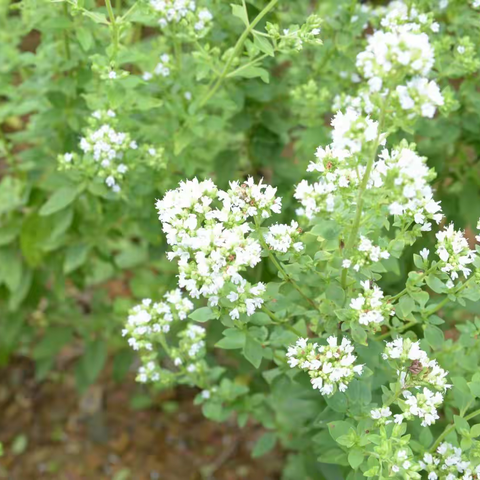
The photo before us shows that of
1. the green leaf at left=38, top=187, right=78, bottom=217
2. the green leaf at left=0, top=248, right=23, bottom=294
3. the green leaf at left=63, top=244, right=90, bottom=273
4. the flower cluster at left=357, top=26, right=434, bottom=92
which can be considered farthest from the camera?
the green leaf at left=0, top=248, right=23, bottom=294

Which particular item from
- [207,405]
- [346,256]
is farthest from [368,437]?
[207,405]

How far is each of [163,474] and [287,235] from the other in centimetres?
294

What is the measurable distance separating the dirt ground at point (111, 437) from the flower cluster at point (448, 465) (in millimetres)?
2306

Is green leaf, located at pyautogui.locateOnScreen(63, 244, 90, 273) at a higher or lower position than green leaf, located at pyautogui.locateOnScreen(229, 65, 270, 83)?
lower

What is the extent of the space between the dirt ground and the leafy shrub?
0.44 meters

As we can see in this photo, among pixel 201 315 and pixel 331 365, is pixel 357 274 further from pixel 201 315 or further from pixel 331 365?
pixel 201 315

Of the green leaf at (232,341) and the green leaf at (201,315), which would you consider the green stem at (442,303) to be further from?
the green leaf at (201,315)

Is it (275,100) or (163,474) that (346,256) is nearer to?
(275,100)

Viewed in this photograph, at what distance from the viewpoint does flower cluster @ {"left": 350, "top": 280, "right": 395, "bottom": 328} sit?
2.11 meters

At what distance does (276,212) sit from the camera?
87.3 inches

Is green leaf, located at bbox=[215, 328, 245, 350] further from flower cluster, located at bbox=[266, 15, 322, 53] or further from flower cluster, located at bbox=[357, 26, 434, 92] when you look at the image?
flower cluster, located at bbox=[266, 15, 322, 53]

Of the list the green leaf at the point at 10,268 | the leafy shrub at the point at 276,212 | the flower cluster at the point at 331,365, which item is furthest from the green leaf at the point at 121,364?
the flower cluster at the point at 331,365

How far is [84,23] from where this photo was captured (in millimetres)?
3135

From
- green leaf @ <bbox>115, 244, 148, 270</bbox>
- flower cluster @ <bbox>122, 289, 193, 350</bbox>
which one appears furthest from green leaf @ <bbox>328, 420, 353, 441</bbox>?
green leaf @ <bbox>115, 244, 148, 270</bbox>
